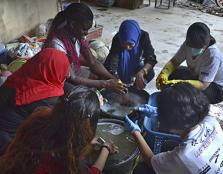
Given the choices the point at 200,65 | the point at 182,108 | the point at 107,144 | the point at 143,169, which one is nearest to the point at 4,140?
the point at 107,144

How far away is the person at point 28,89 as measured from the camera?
2.08 m

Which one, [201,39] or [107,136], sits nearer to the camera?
[107,136]

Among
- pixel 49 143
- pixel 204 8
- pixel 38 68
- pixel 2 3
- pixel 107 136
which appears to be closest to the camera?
pixel 49 143

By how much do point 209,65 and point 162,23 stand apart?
3.36 m

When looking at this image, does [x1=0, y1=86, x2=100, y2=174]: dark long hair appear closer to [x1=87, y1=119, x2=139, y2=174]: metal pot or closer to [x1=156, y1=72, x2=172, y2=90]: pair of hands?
[x1=87, y1=119, x2=139, y2=174]: metal pot

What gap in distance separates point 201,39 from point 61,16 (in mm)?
1029

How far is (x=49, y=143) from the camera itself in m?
1.51

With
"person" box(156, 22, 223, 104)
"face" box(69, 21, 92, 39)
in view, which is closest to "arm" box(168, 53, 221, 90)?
"person" box(156, 22, 223, 104)

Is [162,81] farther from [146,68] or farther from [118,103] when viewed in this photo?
[118,103]

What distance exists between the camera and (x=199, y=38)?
2.50 m

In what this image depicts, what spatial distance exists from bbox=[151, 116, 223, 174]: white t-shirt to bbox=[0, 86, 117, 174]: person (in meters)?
0.38

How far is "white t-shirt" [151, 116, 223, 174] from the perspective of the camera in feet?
5.01

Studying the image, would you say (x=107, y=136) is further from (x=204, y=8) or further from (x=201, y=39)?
(x=204, y=8)

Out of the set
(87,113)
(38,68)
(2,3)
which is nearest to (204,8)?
(2,3)
